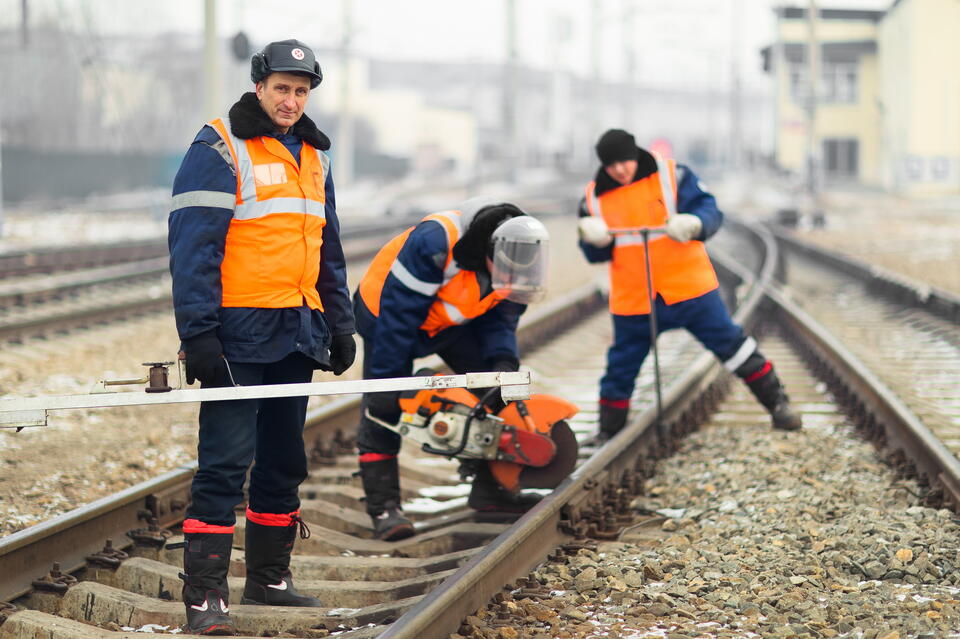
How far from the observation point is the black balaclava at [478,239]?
16.0ft

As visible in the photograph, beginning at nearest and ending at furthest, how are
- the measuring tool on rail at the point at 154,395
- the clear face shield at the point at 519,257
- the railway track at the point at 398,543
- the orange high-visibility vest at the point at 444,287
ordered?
1. the measuring tool on rail at the point at 154,395
2. the railway track at the point at 398,543
3. the clear face shield at the point at 519,257
4. the orange high-visibility vest at the point at 444,287

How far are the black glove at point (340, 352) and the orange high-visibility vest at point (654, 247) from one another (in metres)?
2.47

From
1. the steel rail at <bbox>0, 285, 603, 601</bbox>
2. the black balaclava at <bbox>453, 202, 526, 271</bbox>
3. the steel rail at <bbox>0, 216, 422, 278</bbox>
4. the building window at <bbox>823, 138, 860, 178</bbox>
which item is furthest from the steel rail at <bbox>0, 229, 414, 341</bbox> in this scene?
the building window at <bbox>823, 138, 860, 178</bbox>

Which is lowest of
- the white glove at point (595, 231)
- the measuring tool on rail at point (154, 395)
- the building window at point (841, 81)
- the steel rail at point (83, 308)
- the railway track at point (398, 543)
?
the railway track at point (398, 543)

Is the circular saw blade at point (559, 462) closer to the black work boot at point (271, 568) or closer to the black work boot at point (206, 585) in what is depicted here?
the black work boot at point (271, 568)

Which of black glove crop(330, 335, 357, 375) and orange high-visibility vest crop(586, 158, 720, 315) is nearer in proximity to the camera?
black glove crop(330, 335, 357, 375)

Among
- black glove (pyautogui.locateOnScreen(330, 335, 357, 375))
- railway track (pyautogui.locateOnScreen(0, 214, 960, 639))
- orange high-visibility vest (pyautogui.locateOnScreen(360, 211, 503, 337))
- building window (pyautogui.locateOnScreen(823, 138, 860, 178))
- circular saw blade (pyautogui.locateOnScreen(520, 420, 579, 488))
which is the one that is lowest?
railway track (pyautogui.locateOnScreen(0, 214, 960, 639))

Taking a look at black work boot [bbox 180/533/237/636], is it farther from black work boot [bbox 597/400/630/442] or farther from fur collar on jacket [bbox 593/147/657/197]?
fur collar on jacket [bbox 593/147/657/197]

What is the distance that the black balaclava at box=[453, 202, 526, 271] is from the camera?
4863mm

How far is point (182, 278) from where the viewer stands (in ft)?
12.1

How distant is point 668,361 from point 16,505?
5.70m

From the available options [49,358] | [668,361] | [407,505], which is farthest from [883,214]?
[407,505]

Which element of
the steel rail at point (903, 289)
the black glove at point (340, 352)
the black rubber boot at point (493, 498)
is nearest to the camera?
the black glove at point (340, 352)

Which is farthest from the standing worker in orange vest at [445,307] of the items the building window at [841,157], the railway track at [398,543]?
the building window at [841,157]
